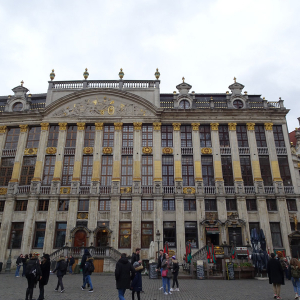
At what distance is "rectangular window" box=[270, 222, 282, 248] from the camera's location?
29559 mm

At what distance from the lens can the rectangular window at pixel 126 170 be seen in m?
32.0

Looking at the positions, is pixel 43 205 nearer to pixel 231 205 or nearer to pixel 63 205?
pixel 63 205

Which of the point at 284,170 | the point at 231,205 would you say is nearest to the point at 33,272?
the point at 231,205

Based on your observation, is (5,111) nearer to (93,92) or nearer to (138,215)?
(93,92)

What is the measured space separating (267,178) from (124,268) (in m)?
27.3

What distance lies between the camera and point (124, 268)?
9.12m

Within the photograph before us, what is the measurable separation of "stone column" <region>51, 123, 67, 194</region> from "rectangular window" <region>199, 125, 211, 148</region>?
16612mm

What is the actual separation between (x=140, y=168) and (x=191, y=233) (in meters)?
9.05

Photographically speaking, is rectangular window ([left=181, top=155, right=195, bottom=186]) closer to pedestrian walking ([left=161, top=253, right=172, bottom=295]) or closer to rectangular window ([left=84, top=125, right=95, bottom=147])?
rectangular window ([left=84, top=125, right=95, bottom=147])

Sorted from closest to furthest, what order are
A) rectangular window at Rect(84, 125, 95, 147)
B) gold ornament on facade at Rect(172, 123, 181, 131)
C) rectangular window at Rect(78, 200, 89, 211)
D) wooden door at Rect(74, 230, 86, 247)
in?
wooden door at Rect(74, 230, 86, 247) < rectangular window at Rect(78, 200, 89, 211) < rectangular window at Rect(84, 125, 95, 147) < gold ornament on facade at Rect(172, 123, 181, 131)

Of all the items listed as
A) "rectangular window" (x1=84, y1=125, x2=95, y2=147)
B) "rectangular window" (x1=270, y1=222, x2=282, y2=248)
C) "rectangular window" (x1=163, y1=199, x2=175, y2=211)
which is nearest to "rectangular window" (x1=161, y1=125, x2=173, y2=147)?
"rectangular window" (x1=163, y1=199, x2=175, y2=211)

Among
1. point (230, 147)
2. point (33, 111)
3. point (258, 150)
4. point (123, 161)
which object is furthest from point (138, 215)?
point (33, 111)

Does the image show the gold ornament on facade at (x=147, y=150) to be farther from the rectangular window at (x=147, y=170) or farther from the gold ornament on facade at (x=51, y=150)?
the gold ornament on facade at (x=51, y=150)

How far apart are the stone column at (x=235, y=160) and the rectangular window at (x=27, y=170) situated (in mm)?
23546
